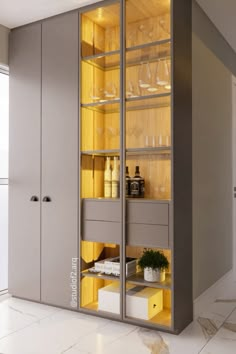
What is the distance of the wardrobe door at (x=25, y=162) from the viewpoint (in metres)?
3.26

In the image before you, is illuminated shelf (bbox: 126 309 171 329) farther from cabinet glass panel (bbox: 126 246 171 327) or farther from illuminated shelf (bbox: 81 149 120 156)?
illuminated shelf (bbox: 81 149 120 156)

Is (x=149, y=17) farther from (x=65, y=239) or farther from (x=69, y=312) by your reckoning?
(x=69, y=312)

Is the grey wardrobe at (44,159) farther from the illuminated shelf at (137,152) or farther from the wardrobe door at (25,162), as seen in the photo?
the illuminated shelf at (137,152)

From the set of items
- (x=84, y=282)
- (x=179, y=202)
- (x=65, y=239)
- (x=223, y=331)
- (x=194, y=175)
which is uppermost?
(x=194, y=175)

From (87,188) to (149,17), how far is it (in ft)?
4.66

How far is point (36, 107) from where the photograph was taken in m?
3.27

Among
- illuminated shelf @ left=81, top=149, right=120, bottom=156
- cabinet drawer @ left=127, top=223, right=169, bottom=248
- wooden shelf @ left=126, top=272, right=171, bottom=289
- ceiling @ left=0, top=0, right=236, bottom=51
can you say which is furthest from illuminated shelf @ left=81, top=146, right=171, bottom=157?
ceiling @ left=0, top=0, right=236, bottom=51

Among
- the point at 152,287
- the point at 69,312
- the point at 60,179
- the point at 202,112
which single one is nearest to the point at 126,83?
the point at 202,112

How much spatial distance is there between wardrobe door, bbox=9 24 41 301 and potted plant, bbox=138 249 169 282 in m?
1.00

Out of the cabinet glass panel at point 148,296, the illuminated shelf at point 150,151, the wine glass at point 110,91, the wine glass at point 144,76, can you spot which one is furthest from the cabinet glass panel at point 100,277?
the wine glass at point 144,76

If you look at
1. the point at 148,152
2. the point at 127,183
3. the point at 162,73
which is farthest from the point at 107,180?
the point at 162,73

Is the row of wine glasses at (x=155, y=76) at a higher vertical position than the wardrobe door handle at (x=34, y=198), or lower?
higher

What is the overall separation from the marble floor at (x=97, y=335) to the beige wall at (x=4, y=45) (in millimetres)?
2170

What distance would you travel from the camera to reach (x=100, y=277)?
2932 mm
